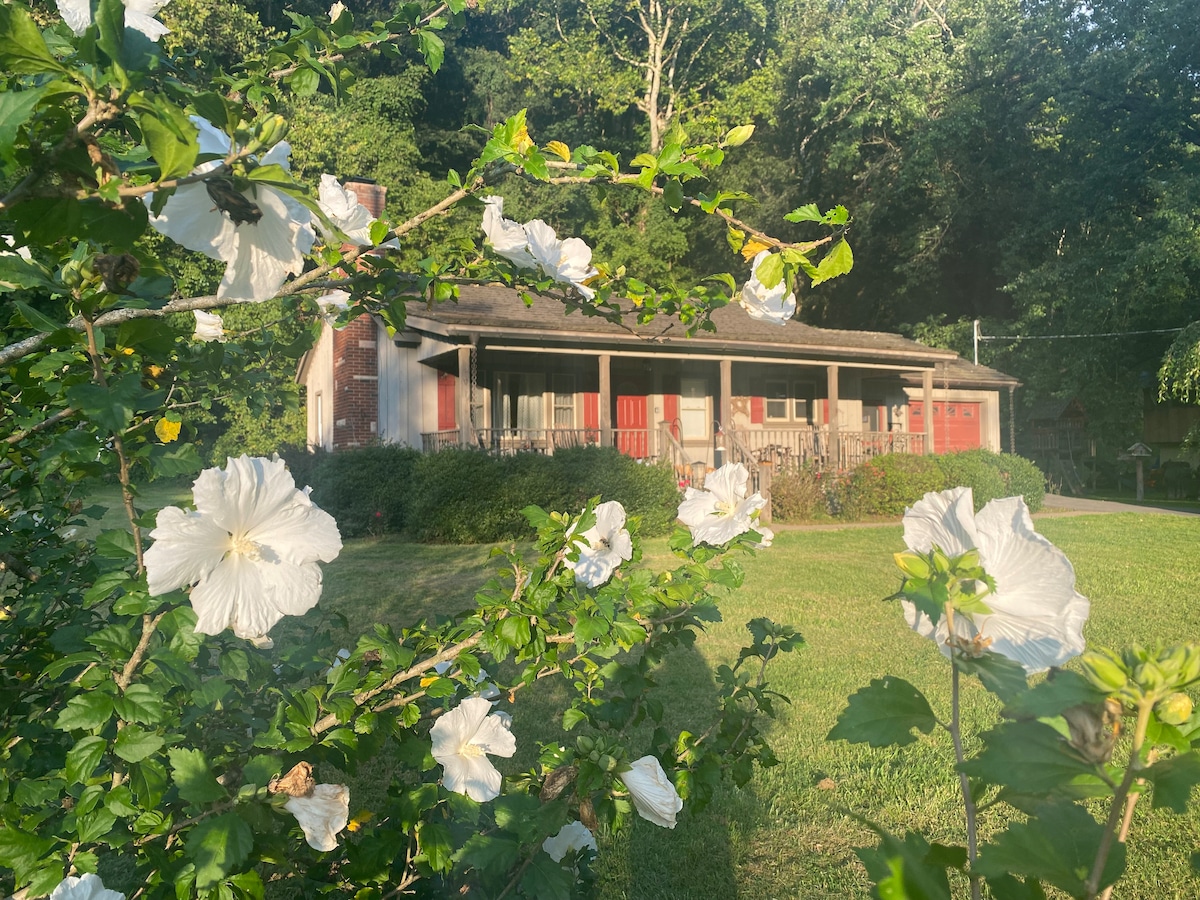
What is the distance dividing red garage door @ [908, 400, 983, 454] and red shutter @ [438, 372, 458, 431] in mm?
12166

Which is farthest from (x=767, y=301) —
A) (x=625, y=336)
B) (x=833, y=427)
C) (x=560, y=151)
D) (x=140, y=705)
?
(x=833, y=427)

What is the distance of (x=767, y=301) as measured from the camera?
150 centimetres

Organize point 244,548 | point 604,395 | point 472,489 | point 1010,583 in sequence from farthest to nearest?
point 604,395, point 472,489, point 244,548, point 1010,583

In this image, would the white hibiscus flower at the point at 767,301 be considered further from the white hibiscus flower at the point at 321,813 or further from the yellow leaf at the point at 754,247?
the white hibiscus flower at the point at 321,813

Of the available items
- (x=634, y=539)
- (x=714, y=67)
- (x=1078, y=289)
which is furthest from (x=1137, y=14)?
(x=634, y=539)

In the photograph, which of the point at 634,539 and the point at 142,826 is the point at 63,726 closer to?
the point at 142,826

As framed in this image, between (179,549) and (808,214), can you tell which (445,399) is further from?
(179,549)

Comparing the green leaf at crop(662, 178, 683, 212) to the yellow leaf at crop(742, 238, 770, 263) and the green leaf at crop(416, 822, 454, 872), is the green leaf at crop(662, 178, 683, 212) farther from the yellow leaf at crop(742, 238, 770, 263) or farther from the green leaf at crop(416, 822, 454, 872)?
the green leaf at crop(416, 822, 454, 872)

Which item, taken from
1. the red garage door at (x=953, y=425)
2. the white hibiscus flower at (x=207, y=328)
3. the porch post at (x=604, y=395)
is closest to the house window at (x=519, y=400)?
the porch post at (x=604, y=395)

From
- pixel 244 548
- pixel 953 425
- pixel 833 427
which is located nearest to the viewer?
pixel 244 548

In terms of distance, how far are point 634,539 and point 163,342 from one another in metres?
1.04

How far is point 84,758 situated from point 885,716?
3.60ft

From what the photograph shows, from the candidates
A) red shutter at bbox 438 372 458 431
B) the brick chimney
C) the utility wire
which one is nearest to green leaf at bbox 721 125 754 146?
red shutter at bbox 438 372 458 431

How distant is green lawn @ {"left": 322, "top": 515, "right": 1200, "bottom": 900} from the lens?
2.78m
